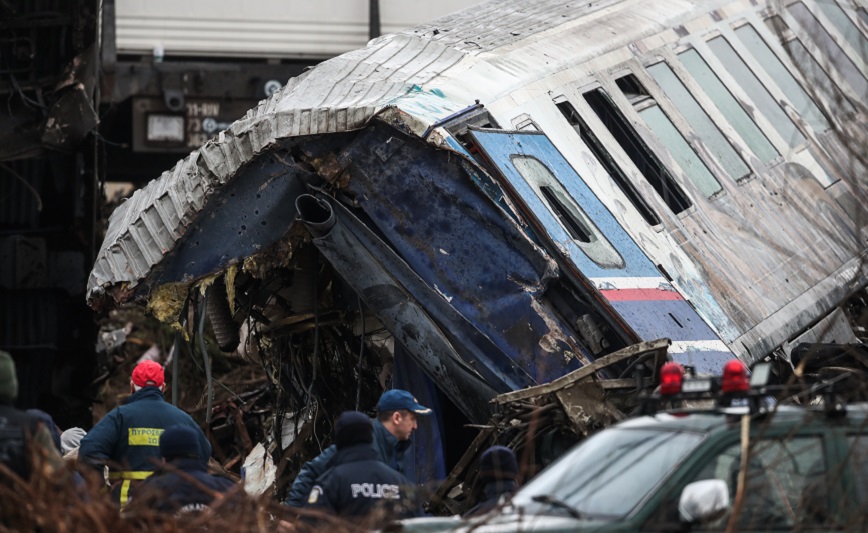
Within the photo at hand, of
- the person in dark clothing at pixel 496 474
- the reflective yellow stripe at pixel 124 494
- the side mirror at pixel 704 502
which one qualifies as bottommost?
the reflective yellow stripe at pixel 124 494

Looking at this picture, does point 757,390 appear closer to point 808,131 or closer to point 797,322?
point 797,322

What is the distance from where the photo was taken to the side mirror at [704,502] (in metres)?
5.79

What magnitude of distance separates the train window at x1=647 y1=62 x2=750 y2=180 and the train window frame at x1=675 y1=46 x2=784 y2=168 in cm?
27

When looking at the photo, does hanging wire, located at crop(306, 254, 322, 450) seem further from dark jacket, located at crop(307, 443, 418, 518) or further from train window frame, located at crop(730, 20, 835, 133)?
train window frame, located at crop(730, 20, 835, 133)

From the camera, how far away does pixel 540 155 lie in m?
10.3

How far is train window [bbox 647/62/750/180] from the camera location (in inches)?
484

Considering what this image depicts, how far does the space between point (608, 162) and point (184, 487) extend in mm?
4775

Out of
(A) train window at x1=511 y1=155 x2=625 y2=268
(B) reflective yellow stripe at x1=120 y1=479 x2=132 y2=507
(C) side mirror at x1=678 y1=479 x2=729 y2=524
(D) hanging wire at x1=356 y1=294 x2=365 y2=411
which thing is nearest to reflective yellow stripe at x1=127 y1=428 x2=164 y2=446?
(B) reflective yellow stripe at x1=120 y1=479 x2=132 y2=507

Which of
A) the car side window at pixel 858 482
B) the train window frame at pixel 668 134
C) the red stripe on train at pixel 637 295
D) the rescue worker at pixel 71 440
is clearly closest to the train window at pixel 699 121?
the train window frame at pixel 668 134

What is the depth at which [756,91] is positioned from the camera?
530 inches

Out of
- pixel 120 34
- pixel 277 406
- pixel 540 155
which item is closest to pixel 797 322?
pixel 540 155

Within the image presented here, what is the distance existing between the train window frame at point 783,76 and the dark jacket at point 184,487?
7850 mm

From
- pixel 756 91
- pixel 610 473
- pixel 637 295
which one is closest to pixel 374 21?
pixel 756 91

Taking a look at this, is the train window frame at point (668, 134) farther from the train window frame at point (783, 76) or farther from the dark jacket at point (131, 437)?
the dark jacket at point (131, 437)
